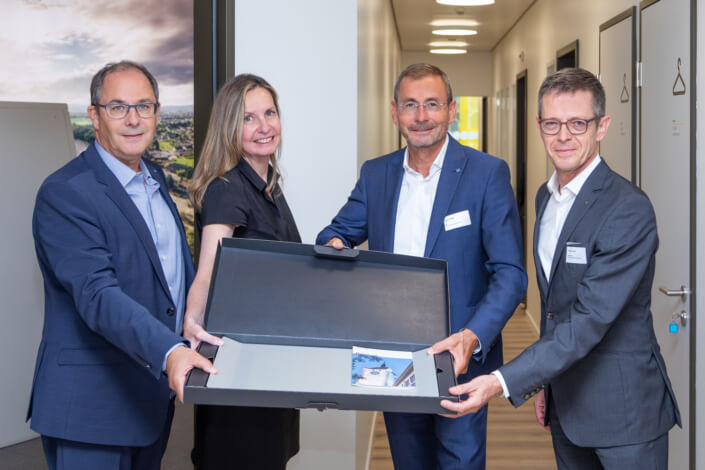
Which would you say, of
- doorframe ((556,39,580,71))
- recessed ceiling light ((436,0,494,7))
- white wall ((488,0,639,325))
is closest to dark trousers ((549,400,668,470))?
white wall ((488,0,639,325))

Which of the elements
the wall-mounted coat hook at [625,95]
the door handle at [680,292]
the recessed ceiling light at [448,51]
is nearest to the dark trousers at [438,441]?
the door handle at [680,292]

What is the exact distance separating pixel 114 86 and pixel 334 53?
121 cm

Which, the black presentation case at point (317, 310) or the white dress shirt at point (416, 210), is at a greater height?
the white dress shirt at point (416, 210)

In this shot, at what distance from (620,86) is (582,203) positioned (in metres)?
2.55

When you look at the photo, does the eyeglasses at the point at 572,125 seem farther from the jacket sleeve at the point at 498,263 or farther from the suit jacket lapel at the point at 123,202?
the suit jacket lapel at the point at 123,202

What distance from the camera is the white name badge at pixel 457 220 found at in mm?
2207

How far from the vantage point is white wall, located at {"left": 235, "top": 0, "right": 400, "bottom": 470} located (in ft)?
9.67

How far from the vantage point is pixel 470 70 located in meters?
13.6

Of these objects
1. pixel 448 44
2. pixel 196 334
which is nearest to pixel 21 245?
pixel 196 334

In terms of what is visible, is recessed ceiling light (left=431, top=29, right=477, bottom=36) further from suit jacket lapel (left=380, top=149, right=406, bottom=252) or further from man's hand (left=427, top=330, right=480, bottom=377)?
man's hand (left=427, top=330, right=480, bottom=377)

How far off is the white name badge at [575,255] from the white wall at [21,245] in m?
1.43

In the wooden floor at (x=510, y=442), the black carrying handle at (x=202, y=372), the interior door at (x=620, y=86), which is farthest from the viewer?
the wooden floor at (x=510, y=442)

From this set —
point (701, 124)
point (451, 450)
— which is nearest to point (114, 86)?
point (451, 450)

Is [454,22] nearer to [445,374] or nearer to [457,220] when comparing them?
[457,220]
